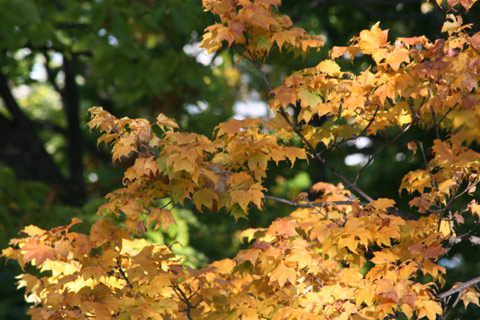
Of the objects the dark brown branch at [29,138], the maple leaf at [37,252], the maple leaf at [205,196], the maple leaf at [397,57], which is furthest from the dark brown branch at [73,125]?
the maple leaf at [397,57]

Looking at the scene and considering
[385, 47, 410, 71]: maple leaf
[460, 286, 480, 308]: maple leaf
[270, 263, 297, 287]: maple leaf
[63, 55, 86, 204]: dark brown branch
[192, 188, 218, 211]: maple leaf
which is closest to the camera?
[385, 47, 410, 71]: maple leaf

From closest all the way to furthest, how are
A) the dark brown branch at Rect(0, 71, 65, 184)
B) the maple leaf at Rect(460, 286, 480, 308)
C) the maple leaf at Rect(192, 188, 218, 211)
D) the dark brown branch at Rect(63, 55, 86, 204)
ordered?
the maple leaf at Rect(192, 188, 218, 211) < the maple leaf at Rect(460, 286, 480, 308) < the dark brown branch at Rect(0, 71, 65, 184) < the dark brown branch at Rect(63, 55, 86, 204)

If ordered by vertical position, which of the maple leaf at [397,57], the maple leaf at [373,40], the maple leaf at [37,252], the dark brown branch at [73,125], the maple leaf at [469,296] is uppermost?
the maple leaf at [373,40]

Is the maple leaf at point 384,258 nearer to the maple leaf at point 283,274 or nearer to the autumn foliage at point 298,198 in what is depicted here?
the autumn foliage at point 298,198

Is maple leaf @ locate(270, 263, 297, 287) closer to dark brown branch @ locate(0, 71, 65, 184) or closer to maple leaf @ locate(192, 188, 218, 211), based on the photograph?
maple leaf @ locate(192, 188, 218, 211)

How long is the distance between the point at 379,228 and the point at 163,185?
1.38 meters

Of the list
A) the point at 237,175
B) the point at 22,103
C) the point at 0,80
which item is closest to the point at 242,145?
the point at 237,175

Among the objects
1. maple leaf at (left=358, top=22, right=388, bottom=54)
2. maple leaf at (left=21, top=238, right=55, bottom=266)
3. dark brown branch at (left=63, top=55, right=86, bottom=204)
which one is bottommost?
dark brown branch at (left=63, top=55, right=86, bottom=204)

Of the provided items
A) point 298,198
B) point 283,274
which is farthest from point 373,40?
point 283,274

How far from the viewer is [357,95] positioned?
3.41m

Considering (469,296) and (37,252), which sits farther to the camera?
(469,296)

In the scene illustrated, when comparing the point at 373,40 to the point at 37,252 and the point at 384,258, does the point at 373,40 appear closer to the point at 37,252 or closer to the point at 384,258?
the point at 384,258

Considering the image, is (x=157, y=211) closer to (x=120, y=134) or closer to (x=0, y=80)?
(x=120, y=134)

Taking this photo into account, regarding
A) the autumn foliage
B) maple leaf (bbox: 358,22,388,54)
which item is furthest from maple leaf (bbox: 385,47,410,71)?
maple leaf (bbox: 358,22,388,54)
